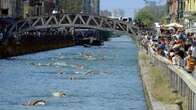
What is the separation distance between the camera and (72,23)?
12912cm

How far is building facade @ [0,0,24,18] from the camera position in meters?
146

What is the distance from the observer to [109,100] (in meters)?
43.1

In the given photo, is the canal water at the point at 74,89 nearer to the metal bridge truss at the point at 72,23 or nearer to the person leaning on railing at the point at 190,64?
the person leaning on railing at the point at 190,64

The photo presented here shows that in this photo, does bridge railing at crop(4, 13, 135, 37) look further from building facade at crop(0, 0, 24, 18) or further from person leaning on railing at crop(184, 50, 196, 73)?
person leaning on railing at crop(184, 50, 196, 73)

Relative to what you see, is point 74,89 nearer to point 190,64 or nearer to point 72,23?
point 190,64

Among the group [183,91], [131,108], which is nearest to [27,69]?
[131,108]

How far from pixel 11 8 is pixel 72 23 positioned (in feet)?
128

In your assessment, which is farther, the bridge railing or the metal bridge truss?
the bridge railing

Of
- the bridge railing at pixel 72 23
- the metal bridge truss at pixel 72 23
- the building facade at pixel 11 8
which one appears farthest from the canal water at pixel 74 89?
the building facade at pixel 11 8

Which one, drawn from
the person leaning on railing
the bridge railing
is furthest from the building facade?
the person leaning on railing

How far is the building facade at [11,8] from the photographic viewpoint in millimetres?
145925

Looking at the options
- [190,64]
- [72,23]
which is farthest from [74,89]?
[72,23]

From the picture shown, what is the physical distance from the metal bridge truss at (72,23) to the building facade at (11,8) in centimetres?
1209

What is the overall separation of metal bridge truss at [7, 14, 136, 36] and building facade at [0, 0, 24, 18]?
12.1 metres
